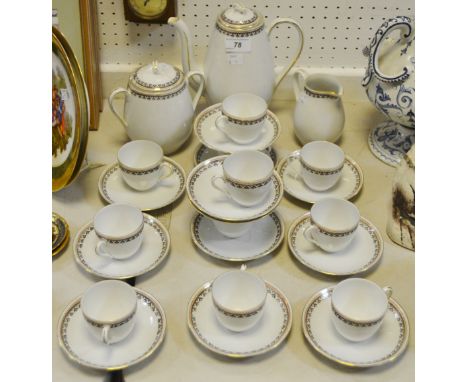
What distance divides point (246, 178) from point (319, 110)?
27 cm

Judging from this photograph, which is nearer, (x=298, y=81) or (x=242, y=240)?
(x=242, y=240)

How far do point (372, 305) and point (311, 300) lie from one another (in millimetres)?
109

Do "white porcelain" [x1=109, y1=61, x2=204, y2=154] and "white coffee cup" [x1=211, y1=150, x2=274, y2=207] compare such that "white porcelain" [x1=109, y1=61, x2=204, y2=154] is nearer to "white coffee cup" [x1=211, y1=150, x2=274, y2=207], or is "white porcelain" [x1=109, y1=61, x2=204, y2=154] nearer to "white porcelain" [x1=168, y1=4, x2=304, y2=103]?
"white porcelain" [x1=168, y1=4, x2=304, y2=103]

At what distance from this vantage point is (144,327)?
4.44ft

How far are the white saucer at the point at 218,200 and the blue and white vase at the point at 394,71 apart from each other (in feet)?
1.04

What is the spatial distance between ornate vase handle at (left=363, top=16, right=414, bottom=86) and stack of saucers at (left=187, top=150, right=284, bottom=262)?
0.31 metres

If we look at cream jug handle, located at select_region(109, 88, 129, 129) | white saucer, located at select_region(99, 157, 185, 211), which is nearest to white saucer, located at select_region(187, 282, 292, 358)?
white saucer, located at select_region(99, 157, 185, 211)

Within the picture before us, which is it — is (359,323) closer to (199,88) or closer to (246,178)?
(246,178)

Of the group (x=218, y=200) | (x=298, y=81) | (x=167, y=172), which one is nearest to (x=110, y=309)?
(x=218, y=200)

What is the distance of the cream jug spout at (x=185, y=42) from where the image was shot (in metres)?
1.70

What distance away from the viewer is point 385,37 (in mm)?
1600

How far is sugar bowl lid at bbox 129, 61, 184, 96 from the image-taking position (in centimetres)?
163

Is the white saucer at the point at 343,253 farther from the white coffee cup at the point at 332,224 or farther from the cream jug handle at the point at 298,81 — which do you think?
the cream jug handle at the point at 298,81

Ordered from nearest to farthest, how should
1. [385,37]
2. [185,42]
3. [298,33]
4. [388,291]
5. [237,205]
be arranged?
1. [388,291]
2. [237,205]
3. [385,37]
4. [185,42]
5. [298,33]
